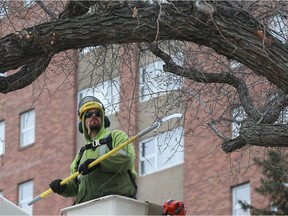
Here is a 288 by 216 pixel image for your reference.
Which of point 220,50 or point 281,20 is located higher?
point 281,20

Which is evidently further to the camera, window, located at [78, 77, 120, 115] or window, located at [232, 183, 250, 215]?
window, located at [232, 183, 250, 215]

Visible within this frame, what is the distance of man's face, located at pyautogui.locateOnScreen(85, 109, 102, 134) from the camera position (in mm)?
11318

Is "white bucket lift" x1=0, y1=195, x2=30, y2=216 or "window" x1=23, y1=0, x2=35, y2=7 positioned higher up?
"window" x1=23, y1=0, x2=35, y2=7

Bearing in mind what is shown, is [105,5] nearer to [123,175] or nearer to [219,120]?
[123,175]

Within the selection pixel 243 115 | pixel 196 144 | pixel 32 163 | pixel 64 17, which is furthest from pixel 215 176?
pixel 64 17

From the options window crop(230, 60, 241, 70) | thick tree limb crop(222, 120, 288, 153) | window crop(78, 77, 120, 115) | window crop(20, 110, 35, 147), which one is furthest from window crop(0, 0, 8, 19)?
window crop(20, 110, 35, 147)

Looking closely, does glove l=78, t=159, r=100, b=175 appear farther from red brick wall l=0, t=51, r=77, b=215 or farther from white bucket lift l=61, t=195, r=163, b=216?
red brick wall l=0, t=51, r=77, b=215

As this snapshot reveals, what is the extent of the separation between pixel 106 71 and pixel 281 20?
1822 mm

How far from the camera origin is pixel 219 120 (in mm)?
12016

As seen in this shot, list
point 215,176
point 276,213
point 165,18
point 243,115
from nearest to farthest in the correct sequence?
point 165,18
point 243,115
point 276,213
point 215,176

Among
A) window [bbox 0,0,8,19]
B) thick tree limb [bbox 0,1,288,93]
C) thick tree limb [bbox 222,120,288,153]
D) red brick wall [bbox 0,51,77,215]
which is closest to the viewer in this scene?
thick tree limb [bbox 0,1,288,93]

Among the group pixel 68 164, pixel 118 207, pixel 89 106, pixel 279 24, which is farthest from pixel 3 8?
pixel 68 164

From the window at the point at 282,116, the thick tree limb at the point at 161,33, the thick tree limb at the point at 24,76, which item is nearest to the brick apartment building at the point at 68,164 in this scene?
the window at the point at 282,116

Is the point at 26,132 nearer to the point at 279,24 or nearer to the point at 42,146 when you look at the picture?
the point at 42,146
